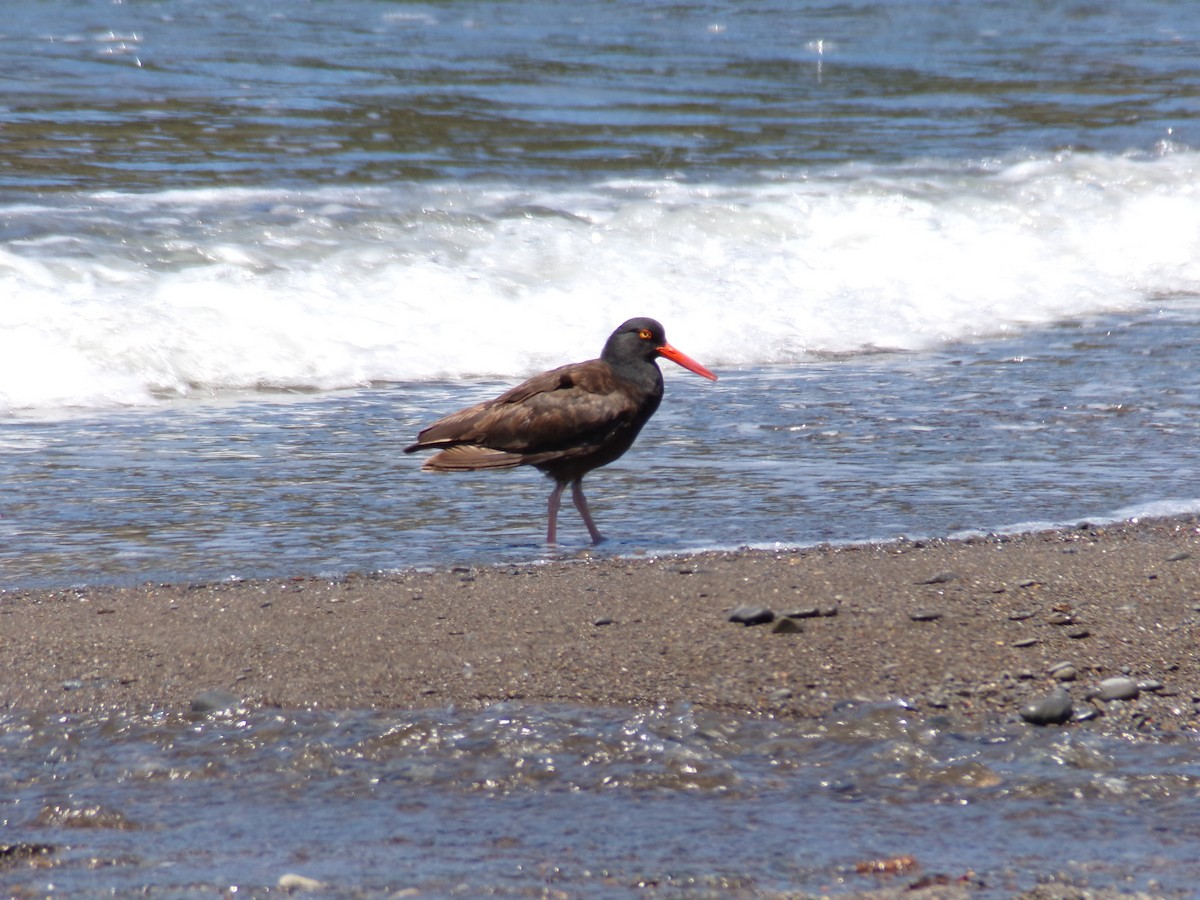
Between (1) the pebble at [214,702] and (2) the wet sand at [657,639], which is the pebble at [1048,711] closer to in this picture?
(2) the wet sand at [657,639]

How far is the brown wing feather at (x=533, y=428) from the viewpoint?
18.2ft

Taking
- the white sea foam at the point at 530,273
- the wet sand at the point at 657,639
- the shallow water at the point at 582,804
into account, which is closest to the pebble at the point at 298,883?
the shallow water at the point at 582,804

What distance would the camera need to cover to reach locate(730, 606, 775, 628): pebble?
12.5ft

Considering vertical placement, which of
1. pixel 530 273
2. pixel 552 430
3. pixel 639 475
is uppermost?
pixel 530 273

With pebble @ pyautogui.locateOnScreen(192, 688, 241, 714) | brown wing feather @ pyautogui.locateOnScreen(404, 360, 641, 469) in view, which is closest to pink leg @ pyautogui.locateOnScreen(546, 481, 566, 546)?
brown wing feather @ pyautogui.locateOnScreen(404, 360, 641, 469)

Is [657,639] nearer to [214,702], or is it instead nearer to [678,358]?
[214,702]

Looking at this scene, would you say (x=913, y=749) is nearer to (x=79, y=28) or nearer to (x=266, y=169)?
(x=266, y=169)

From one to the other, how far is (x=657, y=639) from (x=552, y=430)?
1888mm

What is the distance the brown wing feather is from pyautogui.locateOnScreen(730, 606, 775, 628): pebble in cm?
180

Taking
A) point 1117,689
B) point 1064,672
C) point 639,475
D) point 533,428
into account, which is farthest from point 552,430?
point 1117,689

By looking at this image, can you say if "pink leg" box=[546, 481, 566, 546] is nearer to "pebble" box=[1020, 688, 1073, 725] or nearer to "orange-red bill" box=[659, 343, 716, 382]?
"orange-red bill" box=[659, 343, 716, 382]

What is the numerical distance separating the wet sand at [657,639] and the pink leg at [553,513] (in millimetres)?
774

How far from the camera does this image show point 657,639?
379cm

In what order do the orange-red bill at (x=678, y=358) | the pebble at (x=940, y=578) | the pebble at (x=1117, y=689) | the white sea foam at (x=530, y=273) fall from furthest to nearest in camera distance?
the white sea foam at (x=530, y=273) → the orange-red bill at (x=678, y=358) → the pebble at (x=940, y=578) → the pebble at (x=1117, y=689)
